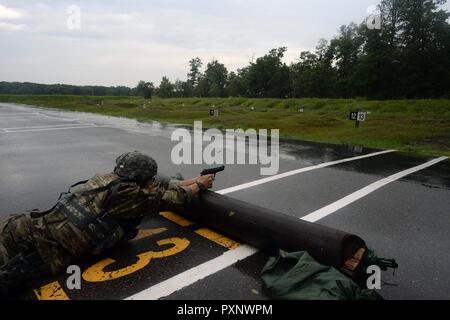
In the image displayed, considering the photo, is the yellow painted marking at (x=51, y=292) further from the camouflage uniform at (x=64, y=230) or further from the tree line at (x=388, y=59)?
the tree line at (x=388, y=59)

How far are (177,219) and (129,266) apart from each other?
53.5 inches

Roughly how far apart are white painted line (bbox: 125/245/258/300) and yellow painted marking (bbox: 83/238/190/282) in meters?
0.42

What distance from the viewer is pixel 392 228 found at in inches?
178

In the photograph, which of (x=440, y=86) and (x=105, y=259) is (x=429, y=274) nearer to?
(x=105, y=259)

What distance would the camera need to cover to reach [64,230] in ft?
10.7

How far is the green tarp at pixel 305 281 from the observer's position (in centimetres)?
271

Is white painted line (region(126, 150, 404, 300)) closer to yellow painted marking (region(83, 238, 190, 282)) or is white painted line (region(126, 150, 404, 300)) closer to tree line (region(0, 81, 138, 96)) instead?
yellow painted marking (region(83, 238, 190, 282))

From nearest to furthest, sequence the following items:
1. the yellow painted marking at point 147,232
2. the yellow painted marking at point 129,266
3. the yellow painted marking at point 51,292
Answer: the yellow painted marking at point 51,292, the yellow painted marking at point 129,266, the yellow painted marking at point 147,232

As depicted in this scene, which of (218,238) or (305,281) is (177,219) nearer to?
(218,238)

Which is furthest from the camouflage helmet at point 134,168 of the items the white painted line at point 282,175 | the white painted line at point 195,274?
the white painted line at point 282,175

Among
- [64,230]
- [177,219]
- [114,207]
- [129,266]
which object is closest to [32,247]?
[64,230]

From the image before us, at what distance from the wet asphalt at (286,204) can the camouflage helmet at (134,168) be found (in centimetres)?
89

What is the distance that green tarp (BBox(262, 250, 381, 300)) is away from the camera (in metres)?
2.71
